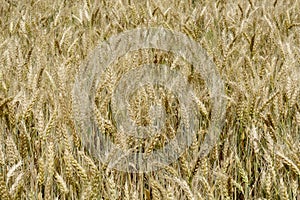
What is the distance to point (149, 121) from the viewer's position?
41.2 inches

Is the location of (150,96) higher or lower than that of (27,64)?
lower

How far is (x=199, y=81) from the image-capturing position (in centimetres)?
160

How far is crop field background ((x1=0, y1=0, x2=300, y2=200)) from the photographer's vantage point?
0.95 meters

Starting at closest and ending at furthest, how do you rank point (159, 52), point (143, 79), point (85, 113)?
point (85, 113)
point (143, 79)
point (159, 52)

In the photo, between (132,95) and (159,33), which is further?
(159,33)

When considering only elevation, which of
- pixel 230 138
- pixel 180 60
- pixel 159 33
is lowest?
pixel 230 138

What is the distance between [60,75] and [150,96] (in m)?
0.22

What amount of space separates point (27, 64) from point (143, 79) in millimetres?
377

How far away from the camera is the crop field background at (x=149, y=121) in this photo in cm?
95

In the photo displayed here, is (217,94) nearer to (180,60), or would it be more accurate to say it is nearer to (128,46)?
(180,60)

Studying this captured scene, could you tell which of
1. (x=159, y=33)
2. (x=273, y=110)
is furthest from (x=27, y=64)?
(x=273, y=110)

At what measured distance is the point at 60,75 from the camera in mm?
1220

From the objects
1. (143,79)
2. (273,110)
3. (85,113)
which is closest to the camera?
(85,113)

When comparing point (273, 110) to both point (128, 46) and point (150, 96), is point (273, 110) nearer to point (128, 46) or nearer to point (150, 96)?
point (150, 96)
